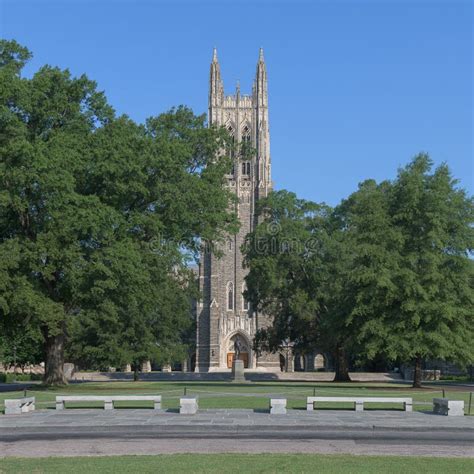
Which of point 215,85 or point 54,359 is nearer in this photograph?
point 54,359

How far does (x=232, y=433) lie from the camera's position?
17.7m

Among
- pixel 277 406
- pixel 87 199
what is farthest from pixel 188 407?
pixel 87 199

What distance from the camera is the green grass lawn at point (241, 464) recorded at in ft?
41.4

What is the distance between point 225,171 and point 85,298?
10.5m

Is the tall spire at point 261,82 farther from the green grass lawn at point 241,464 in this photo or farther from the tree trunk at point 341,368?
the green grass lawn at point 241,464

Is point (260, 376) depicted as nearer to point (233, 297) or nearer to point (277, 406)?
point (233, 297)

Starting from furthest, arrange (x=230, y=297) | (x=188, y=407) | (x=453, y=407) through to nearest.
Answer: (x=230, y=297) → (x=453, y=407) → (x=188, y=407)

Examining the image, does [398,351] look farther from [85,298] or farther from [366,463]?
[366,463]

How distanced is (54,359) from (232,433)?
24000 mm

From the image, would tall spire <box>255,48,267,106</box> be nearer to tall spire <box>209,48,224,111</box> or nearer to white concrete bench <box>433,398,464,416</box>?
tall spire <box>209,48,224,111</box>

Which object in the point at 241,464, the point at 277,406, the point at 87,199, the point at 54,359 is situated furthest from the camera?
the point at 54,359

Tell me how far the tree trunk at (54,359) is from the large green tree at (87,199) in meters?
0.05

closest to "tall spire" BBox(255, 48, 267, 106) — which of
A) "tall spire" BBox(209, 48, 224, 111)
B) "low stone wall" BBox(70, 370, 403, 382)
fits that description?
"tall spire" BBox(209, 48, 224, 111)

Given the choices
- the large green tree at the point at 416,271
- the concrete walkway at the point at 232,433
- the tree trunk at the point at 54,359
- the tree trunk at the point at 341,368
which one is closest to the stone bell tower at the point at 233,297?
the tree trunk at the point at 341,368
